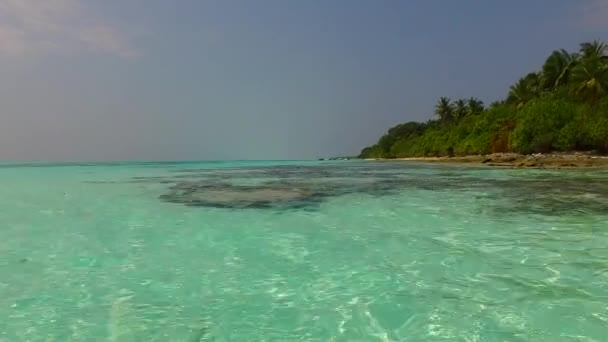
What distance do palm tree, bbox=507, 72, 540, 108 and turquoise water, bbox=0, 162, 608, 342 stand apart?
182 feet

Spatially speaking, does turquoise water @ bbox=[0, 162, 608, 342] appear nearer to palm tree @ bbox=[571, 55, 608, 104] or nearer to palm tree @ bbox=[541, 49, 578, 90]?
palm tree @ bbox=[571, 55, 608, 104]

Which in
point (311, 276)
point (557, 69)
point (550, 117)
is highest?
point (557, 69)

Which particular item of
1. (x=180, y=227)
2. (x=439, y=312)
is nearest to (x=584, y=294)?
(x=439, y=312)

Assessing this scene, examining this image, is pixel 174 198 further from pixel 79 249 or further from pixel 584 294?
pixel 584 294

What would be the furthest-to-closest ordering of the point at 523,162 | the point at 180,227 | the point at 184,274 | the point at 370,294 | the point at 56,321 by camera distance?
the point at 523,162 < the point at 180,227 < the point at 184,274 < the point at 370,294 < the point at 56,321

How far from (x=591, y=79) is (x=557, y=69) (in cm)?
1068

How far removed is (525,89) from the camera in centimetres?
6056

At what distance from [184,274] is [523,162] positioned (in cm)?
3662

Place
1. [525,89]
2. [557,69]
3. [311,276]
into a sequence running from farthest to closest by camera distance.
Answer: [525,89] → [557,69] → [311,276]

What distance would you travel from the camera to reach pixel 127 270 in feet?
19.3

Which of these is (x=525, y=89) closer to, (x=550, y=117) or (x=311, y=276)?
(x=550, y=117)

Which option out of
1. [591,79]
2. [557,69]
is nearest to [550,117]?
[591,79]

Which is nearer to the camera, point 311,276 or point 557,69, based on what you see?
point 311,276

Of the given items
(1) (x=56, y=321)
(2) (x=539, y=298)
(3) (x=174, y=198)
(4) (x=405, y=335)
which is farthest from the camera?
(3) (x=174, y=198)
